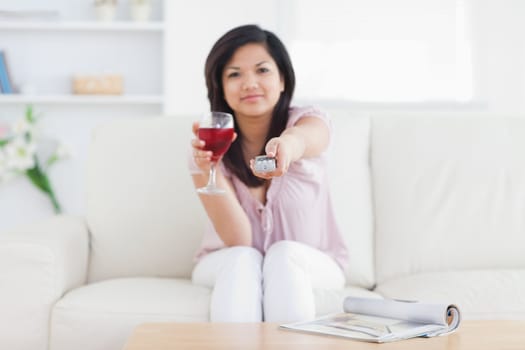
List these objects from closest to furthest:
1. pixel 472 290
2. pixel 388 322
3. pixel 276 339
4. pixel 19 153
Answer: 1. pixel 276 339
2. pixel 388 322
3. pixel 472 290
4. pixel 19 153

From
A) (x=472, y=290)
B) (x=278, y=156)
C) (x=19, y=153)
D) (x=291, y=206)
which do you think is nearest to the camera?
(x=278, y=156)

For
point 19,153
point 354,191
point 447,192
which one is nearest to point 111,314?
point 354,191

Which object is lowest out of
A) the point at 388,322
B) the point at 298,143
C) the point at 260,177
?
the point at 388,322

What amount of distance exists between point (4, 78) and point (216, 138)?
113 inches

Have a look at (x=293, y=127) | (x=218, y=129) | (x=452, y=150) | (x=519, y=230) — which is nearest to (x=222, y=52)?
(x=293, y=127)

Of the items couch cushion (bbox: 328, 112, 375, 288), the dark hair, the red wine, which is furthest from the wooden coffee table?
couch cushion (bbox: 328, 112, 375, 288)

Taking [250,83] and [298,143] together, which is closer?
[298,143]

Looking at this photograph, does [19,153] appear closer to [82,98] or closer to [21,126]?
[21,126]

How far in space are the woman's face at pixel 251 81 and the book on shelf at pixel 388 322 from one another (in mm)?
725

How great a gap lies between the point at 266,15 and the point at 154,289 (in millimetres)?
2568

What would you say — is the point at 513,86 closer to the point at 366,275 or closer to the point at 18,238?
the point at 366,275

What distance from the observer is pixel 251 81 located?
84.9 inches

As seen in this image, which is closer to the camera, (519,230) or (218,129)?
(218,129)

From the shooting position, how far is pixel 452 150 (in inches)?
101
